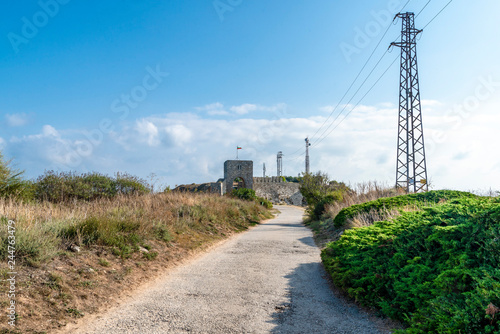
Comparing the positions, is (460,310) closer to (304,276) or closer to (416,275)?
(416,275)

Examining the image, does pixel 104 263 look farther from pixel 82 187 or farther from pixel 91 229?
pixel 82 187

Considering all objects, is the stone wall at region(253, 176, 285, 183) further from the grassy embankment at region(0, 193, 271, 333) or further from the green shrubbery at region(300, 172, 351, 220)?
the grassy embankment at region(0, 193, 271, 333)

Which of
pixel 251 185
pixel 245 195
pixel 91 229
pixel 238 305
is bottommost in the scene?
pixel 238 305

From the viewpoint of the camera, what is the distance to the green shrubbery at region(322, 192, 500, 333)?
3.15m

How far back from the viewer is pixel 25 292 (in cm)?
453

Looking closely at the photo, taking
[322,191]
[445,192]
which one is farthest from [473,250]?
[322,191]

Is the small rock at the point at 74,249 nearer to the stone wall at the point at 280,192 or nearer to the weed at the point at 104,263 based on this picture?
the weed at the point at 104,263

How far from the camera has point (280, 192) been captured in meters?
53.5

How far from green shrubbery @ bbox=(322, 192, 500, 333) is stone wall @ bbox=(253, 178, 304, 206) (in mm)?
45648

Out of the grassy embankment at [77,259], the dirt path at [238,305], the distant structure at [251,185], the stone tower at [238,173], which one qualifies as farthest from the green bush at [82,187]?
the stone tower at [238,173]

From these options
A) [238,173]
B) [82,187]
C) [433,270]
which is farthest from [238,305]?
[238,173]

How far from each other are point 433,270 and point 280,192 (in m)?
49.4

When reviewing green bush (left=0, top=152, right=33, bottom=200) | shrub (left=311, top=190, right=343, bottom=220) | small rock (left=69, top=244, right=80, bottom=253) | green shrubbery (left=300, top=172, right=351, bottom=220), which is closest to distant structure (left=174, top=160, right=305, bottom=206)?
green shrubbery (left=300, top=172, right=351, bottom=220)

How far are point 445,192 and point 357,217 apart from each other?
3.42 m
